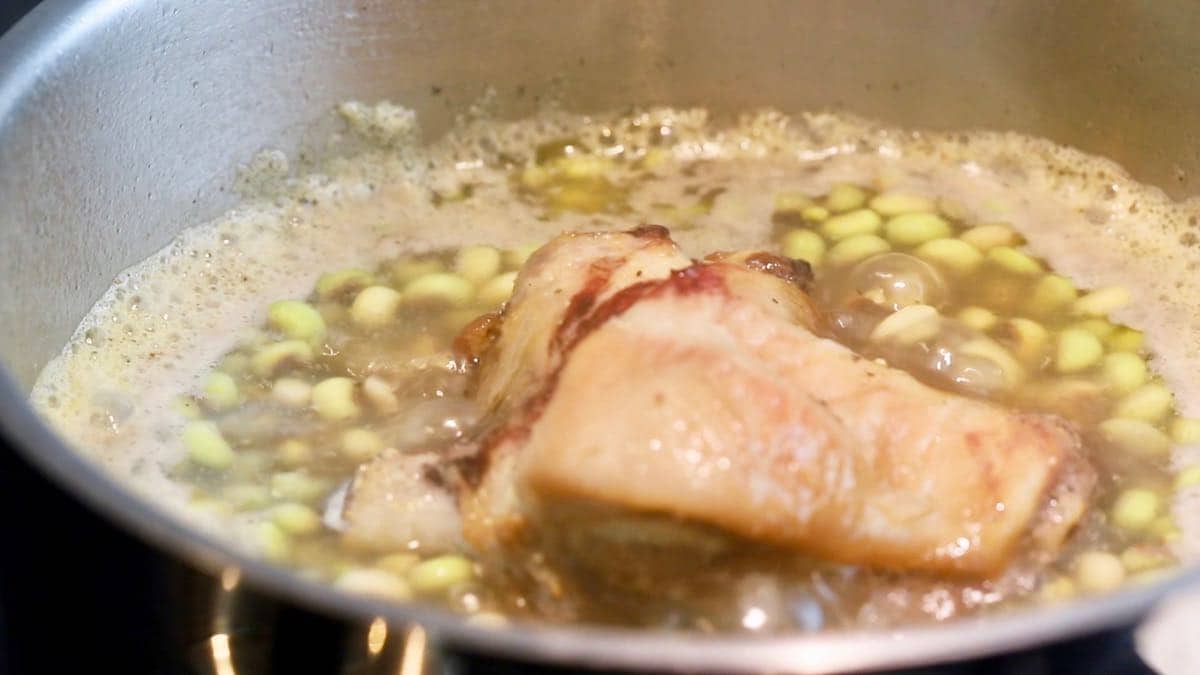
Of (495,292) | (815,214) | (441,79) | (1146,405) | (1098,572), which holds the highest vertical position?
(441,79)

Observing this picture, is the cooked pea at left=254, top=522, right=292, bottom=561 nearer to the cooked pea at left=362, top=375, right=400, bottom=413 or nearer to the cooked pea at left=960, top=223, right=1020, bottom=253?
the cooked pea at left=362, top=375, right=400, bottom=413

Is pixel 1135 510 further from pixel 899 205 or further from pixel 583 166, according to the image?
pixel 583 166

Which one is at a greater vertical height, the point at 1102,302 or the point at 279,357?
the point at 279,357

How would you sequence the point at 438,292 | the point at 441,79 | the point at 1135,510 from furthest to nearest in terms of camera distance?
the point at 441,79
the point at 438,292
the point at 1135,510

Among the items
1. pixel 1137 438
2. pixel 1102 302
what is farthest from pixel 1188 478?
pixel 1102 302

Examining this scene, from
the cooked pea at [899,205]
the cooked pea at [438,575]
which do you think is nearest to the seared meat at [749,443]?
the cooked pea at [438,575]

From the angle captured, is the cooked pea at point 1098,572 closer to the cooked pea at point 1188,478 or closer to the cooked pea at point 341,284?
the cooked pea at point 1188,478

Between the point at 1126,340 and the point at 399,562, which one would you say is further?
the point at 1126,340
